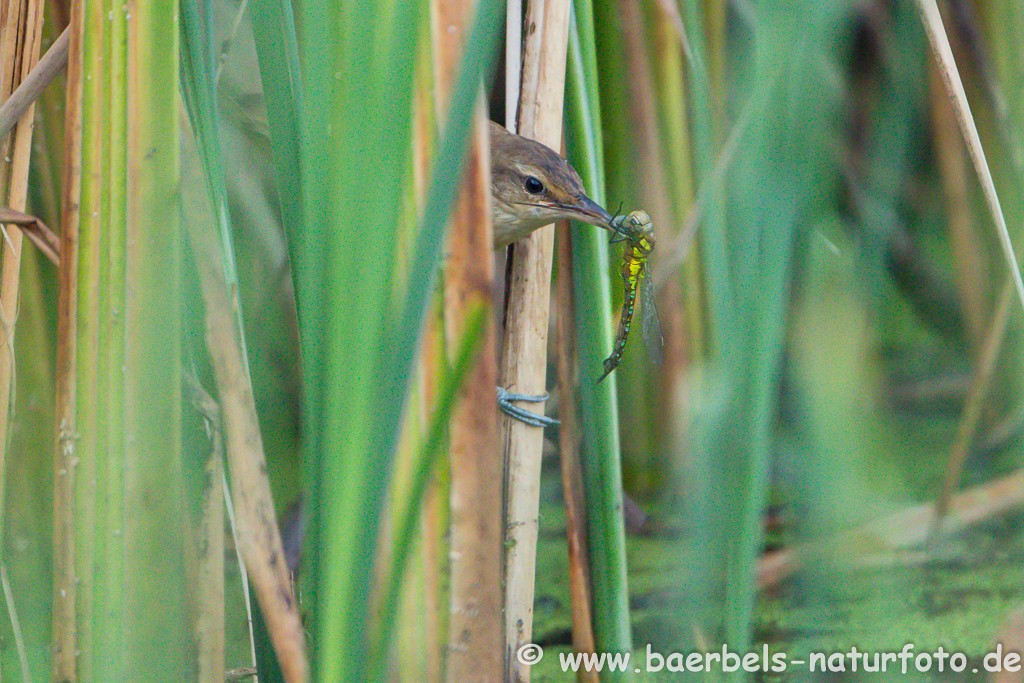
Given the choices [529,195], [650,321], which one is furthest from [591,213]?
[650,321]

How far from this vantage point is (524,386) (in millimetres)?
801

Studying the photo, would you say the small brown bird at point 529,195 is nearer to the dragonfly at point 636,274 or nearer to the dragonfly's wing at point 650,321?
the dragonfly at point 636,274

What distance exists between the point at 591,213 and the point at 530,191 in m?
0.14

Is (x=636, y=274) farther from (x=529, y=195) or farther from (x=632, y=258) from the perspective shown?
(x=529, y=195)

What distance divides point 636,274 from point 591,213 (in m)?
0.17

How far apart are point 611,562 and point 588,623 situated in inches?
5.2

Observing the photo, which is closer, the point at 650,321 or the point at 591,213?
the point at 591,213

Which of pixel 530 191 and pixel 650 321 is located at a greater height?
pixel 530 191

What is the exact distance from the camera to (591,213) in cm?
84

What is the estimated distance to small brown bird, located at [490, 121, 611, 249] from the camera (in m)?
0.86

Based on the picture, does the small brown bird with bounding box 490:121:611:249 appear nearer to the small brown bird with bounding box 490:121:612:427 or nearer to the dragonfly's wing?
the small brown bird with bounding box 490:121:612:427

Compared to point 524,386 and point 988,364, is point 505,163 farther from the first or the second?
point 988,364

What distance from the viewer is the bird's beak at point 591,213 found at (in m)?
0.82

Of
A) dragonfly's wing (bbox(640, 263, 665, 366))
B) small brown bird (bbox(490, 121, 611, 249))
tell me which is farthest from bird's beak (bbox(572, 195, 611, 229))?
dragonfly's wing (bbox(640, 263, 665, 366))
